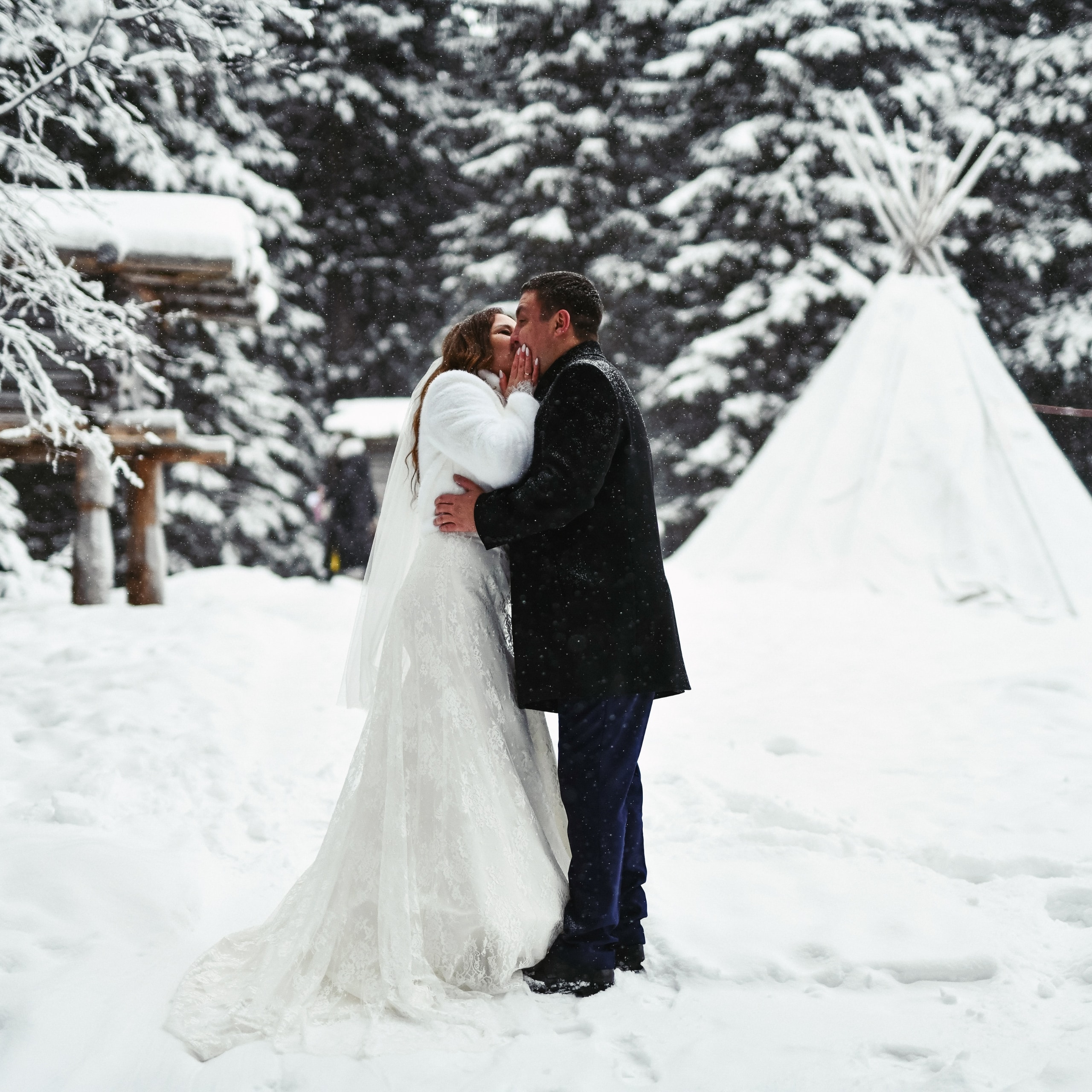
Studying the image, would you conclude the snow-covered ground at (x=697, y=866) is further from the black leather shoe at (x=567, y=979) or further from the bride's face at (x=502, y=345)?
the bride's face at (x=502, y=345)

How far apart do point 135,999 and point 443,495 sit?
1.30m

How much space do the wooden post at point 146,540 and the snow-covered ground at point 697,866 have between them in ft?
3.44

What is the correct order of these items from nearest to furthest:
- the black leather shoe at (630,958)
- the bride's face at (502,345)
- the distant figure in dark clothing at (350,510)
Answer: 1. the black leather shoe at (630,958)
2. the bride's face at (502,345)
3. the distant figure in dark clothing at (350,510)

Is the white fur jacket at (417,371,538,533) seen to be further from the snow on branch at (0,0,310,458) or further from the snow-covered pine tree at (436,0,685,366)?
the snow-covered pine tree at (436,0,685,366)

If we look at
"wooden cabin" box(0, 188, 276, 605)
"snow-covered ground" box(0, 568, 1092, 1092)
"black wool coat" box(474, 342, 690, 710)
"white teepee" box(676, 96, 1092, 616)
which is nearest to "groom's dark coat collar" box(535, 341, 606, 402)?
"black wool coat" box(474, 342, 690, 710)

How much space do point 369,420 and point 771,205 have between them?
6.35m

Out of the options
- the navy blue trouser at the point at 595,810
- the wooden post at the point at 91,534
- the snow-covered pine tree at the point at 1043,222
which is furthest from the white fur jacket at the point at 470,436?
the snow-covered pine tree at the point at 1043,222

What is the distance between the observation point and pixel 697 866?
124 inches

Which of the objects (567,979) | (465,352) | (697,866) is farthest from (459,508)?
(697,866)

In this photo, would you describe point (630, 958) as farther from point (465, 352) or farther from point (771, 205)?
point (771, 205)

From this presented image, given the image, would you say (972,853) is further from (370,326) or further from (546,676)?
(370,326)

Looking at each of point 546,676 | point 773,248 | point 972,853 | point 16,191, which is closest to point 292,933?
point 546,676

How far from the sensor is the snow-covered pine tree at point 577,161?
15.6 metres

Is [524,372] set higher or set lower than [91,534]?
higher
